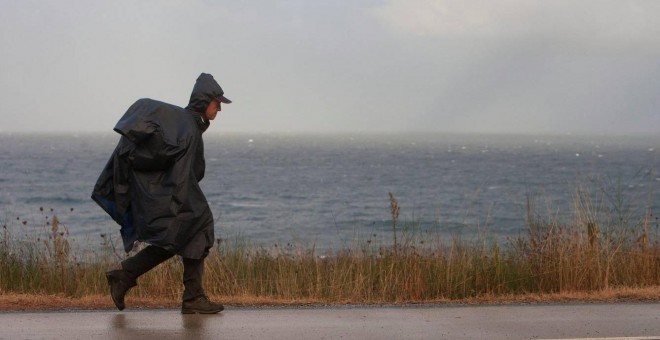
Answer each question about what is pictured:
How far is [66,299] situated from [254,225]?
2892cm

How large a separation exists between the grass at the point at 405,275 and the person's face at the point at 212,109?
1.83m

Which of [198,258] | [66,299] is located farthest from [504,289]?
[66,299]

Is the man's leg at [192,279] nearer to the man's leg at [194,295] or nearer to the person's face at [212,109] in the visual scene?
the man's leg at [194,295]

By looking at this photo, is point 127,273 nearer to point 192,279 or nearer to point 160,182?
point 192,279

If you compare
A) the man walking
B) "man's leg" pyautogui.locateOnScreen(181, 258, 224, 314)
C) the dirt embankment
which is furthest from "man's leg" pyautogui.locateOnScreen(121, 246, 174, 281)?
the dirt embankment

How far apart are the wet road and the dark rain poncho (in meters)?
0.62

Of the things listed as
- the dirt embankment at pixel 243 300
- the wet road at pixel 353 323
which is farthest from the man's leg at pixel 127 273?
the dirt embankment at pixel 243 300

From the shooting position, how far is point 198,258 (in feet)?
23.0

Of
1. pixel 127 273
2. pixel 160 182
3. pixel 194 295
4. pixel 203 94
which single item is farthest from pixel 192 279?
pixel 203 94

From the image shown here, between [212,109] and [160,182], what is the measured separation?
2.43 feet

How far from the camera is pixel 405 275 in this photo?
30.5 ft

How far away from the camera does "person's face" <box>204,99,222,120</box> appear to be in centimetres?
705

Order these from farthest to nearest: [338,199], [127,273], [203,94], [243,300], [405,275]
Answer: [338,199] → [405,275] → [243,300] → [127,273] → [203,94]

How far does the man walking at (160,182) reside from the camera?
262 inches
